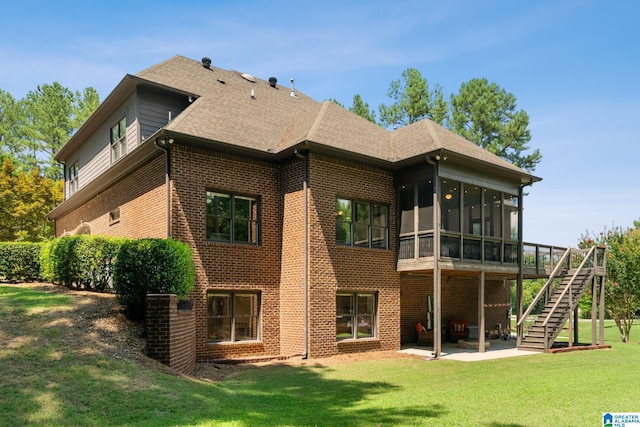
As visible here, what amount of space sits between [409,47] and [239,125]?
226 inches

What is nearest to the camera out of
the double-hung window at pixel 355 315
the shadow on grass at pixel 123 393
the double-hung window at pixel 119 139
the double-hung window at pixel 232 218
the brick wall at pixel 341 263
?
the shadow on grass at pixel 123 393

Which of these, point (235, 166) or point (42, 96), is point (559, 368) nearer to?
point (235, 166)

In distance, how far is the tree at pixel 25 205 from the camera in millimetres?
28547

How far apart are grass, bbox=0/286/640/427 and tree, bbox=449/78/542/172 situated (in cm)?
2894

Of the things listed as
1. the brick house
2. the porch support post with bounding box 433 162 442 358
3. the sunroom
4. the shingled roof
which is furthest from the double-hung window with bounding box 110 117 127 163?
the porch support post with bounding box 433 162 442 358

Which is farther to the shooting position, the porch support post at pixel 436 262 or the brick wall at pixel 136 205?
the porch support post at pixel 436 262

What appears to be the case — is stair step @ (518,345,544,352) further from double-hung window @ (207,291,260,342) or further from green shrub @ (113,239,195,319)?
green shrub @ (113,239,195,319)

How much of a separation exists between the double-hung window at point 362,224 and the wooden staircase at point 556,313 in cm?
602

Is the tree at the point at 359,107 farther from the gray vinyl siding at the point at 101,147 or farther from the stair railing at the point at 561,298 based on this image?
the stair railing at the point at 561,298

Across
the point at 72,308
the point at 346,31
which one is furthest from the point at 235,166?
the point at 72,308

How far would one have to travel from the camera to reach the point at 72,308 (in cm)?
1048

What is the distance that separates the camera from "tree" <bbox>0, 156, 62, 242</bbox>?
2855 cm

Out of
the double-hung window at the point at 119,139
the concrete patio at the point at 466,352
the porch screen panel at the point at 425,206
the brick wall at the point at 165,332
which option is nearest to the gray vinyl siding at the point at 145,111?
the double-hung window at the point at 119,139

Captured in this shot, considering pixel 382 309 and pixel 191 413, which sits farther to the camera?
pixel 382 309
